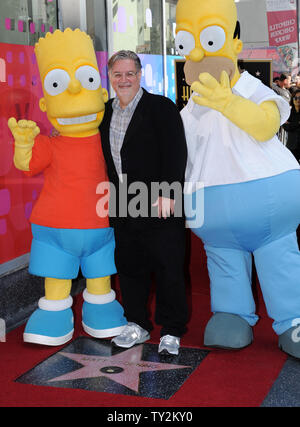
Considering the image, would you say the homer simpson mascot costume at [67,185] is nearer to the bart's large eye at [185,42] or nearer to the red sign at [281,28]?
the bart's large eye at [185,42]

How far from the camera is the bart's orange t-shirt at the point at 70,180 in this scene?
109 inches

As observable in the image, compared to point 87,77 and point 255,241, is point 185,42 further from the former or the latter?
point 255,241

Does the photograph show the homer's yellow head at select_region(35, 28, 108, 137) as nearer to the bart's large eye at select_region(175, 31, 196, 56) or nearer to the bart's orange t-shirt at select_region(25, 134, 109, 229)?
the bart's orange t-shirt at select_region(25, 134, 109, 229)

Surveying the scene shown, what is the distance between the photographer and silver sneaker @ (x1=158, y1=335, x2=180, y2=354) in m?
2.71

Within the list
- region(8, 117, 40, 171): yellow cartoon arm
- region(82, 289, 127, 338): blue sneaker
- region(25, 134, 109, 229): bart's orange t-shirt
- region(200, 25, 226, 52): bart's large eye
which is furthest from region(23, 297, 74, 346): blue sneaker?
region(200, 25, 226, 52): bart's large eye

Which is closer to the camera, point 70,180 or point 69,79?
point 69,79

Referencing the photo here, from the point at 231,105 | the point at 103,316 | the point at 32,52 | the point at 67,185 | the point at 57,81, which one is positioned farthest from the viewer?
the point at 32,52

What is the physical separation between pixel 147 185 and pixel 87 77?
57cm

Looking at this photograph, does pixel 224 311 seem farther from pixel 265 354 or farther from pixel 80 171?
pixel 80 171

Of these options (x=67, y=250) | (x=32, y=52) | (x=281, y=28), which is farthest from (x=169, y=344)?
(x=281, y=28)

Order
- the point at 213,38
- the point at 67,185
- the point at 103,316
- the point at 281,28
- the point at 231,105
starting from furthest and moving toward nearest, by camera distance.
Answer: the point at 281,28 < the point at 103,316 < the point at 67,185 < the point at 213,38 < the point at 231,105

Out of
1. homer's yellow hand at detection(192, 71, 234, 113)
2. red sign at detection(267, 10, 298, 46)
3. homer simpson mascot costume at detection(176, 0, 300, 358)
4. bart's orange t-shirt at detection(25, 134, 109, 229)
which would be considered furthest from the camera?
red sign at detection(267, 10, 298, 46)

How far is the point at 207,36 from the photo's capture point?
252 centimetres

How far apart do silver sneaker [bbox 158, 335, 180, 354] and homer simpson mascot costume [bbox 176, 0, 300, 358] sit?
17 centimetres
